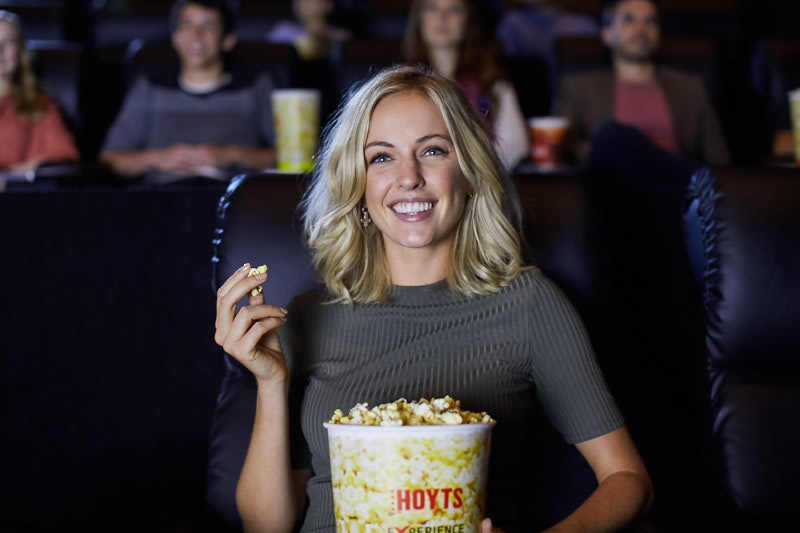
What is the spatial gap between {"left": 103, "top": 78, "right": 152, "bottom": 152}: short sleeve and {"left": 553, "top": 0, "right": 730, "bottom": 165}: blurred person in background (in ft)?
4.65

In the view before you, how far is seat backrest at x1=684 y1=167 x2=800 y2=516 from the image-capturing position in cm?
129

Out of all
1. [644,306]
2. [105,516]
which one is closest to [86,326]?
[105,516]

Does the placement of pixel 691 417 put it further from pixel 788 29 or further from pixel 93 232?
pixel 788 29

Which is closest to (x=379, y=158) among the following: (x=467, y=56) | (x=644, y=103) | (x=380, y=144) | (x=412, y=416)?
(x=380, y=144)

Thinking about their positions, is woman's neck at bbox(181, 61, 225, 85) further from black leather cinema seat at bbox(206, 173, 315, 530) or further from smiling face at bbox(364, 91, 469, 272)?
smiling face at bbox(364, 91, 469, 272)

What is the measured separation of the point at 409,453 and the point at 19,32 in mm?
2783

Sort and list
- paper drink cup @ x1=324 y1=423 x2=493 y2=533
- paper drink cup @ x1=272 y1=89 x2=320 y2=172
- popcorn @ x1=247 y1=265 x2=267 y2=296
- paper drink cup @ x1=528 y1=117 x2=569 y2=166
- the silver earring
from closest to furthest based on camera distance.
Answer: paper drink cup @ x1=324 y1=423 x2=493 y2=533 → popcorn @ x1=247 y1=265 x2=267 y2=296 → the silver earring → paper drink cup @ x1=272 y1=89 x2=320 y2=172 → paper drink cup @ x1=528 y1=117 x2=569 y2=166

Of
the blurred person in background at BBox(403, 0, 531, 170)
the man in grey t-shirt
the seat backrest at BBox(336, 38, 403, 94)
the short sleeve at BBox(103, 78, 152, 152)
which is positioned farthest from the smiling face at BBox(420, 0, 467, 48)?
the short sleeve at BBox(103, 78, 152, 152)

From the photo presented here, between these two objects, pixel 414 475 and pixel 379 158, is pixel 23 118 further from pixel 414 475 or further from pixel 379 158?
pixel 414 475

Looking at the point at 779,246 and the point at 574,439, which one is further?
the point at 779,246

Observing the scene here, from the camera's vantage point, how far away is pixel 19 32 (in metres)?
3.11

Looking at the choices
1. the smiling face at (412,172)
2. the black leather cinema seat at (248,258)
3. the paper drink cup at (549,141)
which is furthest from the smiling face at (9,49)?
the smiling face at (412,172)

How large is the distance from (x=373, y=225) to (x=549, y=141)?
124 cm

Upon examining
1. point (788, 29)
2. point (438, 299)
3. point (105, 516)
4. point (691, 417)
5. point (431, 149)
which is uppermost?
point (788, 29)
